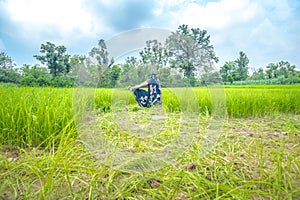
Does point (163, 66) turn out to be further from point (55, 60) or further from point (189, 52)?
point (55, 60)

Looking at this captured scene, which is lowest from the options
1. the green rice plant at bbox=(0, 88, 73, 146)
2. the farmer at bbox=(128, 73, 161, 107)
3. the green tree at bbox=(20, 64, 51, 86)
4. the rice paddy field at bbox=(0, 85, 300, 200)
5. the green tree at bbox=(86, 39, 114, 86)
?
the rice paddy field at bbox=(0, 85, 300, 200)

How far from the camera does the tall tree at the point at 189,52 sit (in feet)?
3.18

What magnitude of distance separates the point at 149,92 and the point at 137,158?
2.05ft

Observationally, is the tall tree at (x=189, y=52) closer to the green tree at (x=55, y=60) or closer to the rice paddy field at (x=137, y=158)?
the rice paddy field at (x=137, y=158)

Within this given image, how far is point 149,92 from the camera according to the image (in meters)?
1.44

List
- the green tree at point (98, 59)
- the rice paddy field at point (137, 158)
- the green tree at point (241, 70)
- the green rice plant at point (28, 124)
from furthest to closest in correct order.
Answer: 1. the green tree at point (241, 70)
2. the green rice plant at point (28, 124)
3. the green tree at point (98, 59)
4. the rice paddy field at point (137, 158)

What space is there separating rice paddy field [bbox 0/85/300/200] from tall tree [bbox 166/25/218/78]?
0.46ft

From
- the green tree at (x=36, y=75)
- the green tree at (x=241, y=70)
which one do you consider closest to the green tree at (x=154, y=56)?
the green tree at (x=36, y=75)

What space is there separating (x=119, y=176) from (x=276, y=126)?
152 cm

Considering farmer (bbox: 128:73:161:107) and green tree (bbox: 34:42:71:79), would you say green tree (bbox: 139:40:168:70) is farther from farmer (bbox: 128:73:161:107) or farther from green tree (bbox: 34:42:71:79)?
green tree (bbox: 34:42:71:79)

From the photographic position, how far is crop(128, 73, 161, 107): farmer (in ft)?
4.36

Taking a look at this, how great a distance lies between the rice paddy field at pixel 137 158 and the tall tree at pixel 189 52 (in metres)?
0.14

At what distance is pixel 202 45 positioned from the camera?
1033 millimetres

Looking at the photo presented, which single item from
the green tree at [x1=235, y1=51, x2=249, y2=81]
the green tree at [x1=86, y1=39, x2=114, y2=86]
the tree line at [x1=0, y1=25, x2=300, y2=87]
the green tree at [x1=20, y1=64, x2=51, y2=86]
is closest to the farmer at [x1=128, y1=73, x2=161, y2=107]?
the tree line at [x1=0, y1=25, x2=300, y2=87]
